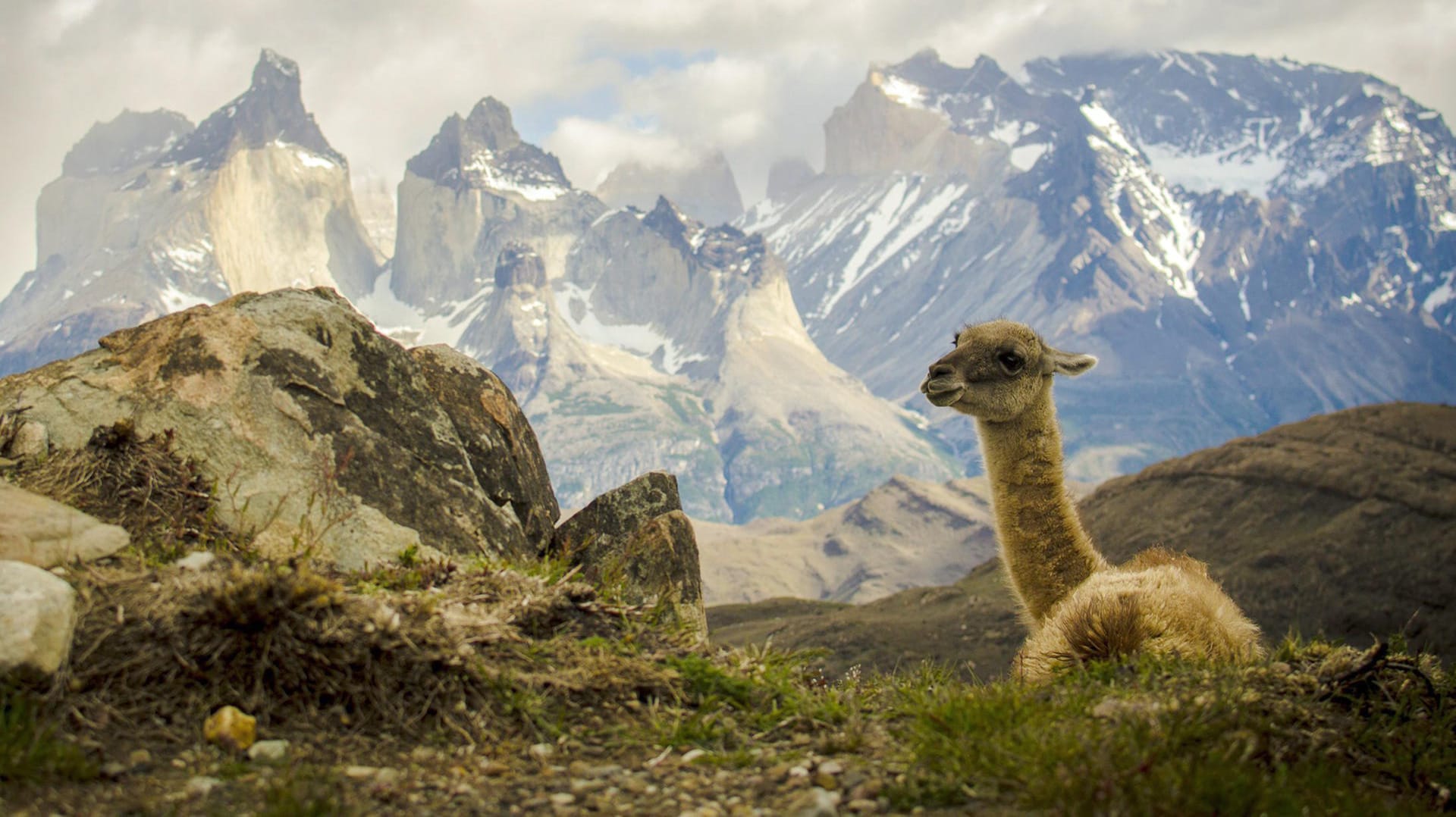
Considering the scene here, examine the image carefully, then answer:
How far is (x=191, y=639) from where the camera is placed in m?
5.62

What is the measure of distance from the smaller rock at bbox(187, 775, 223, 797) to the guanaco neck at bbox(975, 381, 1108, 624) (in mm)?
6964

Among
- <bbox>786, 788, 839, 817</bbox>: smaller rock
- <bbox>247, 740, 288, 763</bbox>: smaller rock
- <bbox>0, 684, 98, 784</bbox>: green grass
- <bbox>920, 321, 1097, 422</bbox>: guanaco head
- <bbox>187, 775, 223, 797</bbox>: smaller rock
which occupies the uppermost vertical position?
<bbox>920, 321, 1097, 422</bbox>: guanaco head

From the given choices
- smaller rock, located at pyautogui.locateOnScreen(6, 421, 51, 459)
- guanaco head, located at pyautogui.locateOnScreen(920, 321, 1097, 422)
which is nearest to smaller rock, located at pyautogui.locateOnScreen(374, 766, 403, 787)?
smaller rock, located at pyautogui.locateOnScreen(6, 421, 51, 459)

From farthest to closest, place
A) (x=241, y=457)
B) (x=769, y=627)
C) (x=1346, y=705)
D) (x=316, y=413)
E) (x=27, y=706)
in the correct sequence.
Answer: (x=769, y=627), (x=316, y=413), (x=241, y=457), (x=1346, y=705), (x=27, y=706)

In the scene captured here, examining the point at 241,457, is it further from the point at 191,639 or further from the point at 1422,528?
the point at 1422,528

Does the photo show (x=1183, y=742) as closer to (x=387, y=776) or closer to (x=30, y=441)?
(x=387, y=776)

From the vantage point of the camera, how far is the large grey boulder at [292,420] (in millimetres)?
7988

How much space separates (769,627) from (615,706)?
166 ft

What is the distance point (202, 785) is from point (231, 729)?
39cm

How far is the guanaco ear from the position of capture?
10953 millimetres

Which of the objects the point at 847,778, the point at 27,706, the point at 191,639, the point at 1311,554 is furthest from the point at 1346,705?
the point at 1311,554

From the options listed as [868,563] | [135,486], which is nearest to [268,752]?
[135,486]

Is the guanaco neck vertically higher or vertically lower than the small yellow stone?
higher

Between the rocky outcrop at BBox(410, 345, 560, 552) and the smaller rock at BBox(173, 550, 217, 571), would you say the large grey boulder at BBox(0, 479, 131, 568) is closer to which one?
the smaller rock at BBox(173, 550, 217, 571)
